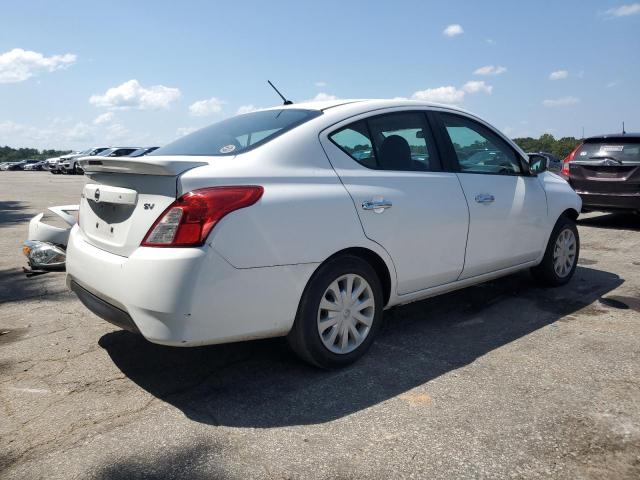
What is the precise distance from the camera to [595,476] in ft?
7.30

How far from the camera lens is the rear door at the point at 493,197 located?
400cm

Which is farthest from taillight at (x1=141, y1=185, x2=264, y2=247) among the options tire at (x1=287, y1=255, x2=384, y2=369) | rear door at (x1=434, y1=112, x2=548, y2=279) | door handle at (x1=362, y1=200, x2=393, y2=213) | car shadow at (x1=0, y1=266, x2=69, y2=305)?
car shadow at (x1=0, y1=266, x2=69, y2=305)

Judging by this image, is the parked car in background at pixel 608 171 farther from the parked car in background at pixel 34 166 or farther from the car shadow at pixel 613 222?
the parked car in background at pixel 34 166

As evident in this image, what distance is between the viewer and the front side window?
406 centimetres

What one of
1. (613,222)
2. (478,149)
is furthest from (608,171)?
(478,149)

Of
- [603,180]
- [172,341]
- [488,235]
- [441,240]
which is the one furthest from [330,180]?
[603,180]

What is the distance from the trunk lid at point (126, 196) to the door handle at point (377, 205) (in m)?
0.99

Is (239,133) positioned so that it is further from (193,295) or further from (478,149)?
(478,149)

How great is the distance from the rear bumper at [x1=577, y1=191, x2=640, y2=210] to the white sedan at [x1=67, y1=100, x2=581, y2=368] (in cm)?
512

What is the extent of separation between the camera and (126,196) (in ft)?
9.61

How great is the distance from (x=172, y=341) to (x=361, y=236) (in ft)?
4.03

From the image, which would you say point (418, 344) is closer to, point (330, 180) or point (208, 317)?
point (330, 180)

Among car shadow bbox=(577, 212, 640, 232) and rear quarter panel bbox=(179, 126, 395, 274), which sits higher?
rear quarter panel bbox=(179, 126, 395, 274)

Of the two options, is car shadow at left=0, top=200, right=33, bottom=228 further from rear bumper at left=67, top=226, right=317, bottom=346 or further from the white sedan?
rear bumper at left=67, top=226, right=317, bottom=346
